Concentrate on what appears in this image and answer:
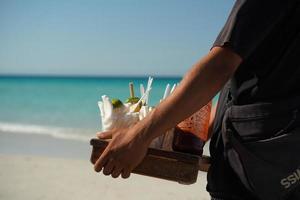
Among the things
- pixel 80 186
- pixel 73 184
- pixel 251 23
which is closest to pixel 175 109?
pixel 251 23

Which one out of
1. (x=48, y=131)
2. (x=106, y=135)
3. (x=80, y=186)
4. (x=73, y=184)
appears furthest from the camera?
(x=48, y=131)

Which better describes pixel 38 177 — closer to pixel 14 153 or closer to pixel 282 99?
pixel 14 153

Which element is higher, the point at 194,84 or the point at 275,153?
the point at 194,84

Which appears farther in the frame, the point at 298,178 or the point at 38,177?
the point at 38,177

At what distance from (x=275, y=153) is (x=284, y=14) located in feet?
1.32

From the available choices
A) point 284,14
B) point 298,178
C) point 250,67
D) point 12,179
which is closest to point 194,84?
point 250,67

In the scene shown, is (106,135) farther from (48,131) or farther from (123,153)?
(48,131)

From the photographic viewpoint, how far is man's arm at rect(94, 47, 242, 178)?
142 cm

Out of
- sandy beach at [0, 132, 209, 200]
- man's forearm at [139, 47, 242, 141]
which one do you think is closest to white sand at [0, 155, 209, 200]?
sandy beach at [0, 132, 209, 200]

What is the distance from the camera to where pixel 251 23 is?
1393mm

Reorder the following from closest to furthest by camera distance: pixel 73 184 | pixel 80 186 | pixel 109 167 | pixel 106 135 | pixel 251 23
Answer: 1. pixel 251 23
2. pixel 109 167
3. pixel 106 135
4. pixel 80 186
5. pixel 73 184

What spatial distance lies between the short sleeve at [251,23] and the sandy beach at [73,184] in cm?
442

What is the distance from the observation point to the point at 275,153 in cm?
147

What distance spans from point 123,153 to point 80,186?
5.02 meters
